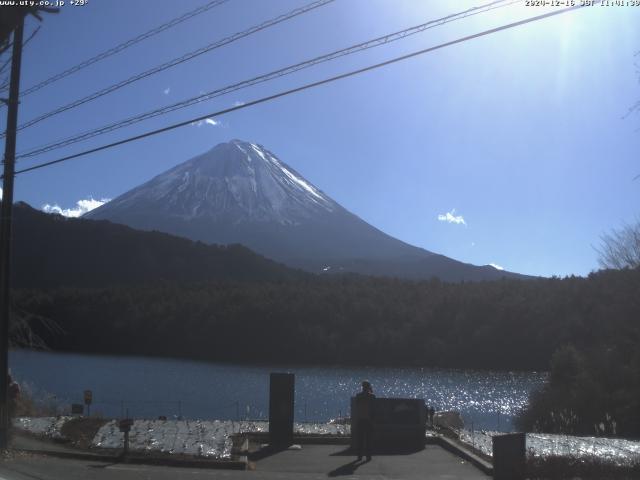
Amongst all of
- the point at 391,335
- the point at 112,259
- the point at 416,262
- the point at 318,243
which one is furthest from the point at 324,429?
the point at 416,262

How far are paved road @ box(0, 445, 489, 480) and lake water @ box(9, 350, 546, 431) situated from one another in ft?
38.3

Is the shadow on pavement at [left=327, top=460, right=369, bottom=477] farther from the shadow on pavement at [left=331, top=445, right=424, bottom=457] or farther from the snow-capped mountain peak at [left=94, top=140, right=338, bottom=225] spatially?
the snow-capped mountain peak at [left=94, top=140, right=338, bottom=225]

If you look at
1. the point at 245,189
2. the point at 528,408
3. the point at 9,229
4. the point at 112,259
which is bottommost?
the point at 528,408

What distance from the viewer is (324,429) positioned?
48.7ft

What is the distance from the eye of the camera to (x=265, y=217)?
519ft

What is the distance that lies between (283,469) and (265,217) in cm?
14777

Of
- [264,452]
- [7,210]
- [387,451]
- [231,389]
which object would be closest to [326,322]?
[231,389]

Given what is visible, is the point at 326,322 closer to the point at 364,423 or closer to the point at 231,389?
the point at 231,389

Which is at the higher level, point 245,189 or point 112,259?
point 245,189

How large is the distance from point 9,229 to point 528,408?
22209 mm

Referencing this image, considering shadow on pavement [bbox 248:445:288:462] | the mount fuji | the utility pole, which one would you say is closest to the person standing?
shadow on pavement [bbox 248:445:288:462]

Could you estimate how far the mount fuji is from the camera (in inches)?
5743

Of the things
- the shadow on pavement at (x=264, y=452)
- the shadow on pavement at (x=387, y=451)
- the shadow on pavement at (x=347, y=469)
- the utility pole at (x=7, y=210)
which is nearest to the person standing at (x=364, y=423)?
the shadow on pavement at (x=347, y=469)

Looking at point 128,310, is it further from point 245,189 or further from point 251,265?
point 245,189
